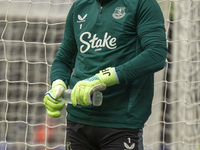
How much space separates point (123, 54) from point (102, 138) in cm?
27

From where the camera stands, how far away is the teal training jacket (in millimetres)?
1021

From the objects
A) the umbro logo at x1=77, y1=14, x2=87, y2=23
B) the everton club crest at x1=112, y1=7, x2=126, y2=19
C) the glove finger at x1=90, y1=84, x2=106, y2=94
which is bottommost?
the glove finger at x1=90, y1=84, x2=106, y2=94

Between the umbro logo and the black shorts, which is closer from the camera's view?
the black shorts

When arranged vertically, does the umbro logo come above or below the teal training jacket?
above

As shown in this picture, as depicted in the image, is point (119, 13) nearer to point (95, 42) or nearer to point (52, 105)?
point (95, 42)

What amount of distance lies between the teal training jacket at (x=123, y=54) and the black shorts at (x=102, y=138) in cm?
2

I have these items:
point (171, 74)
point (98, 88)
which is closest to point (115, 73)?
point (98, 88)

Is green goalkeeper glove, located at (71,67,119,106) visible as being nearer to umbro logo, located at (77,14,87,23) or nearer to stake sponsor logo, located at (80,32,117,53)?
stake sponsor logo, located at (80,32,117,53)

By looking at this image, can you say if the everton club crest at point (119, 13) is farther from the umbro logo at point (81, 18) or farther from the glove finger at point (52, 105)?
the glove finger at point (52, 105)

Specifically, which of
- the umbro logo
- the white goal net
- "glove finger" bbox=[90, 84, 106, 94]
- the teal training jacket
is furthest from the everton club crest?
the white goal net

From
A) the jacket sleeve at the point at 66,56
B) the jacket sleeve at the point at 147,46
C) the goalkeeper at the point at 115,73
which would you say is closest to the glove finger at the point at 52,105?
the goalkeeper at the point at 115,73

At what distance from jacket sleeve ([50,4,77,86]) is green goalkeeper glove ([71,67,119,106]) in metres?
0.22

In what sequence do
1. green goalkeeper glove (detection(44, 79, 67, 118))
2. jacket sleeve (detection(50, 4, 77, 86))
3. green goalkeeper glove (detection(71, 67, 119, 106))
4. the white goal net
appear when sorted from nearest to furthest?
1. green goalkeeper glove (detection(71, 67, 119, 106))
2. green goalkeeper glove (detection(44, 79, 67, 118))
3. jacket sleeve (detection(50, 4, 77, 86))
4. the white goal net

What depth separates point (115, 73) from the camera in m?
1.02
